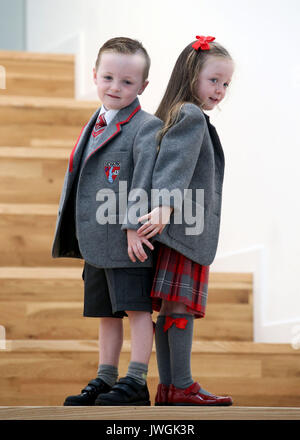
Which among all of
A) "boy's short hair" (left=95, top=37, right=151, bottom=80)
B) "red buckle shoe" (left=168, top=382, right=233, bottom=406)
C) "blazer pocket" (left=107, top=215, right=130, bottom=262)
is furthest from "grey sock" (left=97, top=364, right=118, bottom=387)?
"boy's short hair" (left=95, top=37, right=151, bottom=80)

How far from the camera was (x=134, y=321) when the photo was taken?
137 cm

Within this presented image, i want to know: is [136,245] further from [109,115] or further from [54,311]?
[54,311]

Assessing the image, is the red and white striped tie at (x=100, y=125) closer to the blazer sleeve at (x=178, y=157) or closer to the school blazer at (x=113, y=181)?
the school blazer at (x=113, y=181)

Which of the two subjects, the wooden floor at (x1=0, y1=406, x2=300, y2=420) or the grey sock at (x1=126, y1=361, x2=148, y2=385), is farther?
the grey sock at (x1=126, y1=361, x2=148, y2=385)

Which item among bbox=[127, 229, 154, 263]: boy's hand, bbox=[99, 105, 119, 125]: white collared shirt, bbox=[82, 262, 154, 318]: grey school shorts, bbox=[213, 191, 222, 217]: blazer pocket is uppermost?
bbox=[99, 105, 119, 125]: white collared shirt

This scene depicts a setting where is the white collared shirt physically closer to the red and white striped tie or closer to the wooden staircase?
the red and white striped tie

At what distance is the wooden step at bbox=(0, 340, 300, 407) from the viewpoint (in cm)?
168

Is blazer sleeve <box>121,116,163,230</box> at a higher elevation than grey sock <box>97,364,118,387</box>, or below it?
higher

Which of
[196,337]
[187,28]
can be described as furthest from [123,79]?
[187,28]

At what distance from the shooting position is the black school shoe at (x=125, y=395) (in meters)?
1.30

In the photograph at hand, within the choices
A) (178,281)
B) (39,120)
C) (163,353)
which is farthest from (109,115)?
(39,120)

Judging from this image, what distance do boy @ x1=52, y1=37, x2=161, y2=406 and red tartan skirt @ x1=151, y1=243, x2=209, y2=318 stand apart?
3 cm

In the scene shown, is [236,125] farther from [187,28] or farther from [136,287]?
[136,287]
